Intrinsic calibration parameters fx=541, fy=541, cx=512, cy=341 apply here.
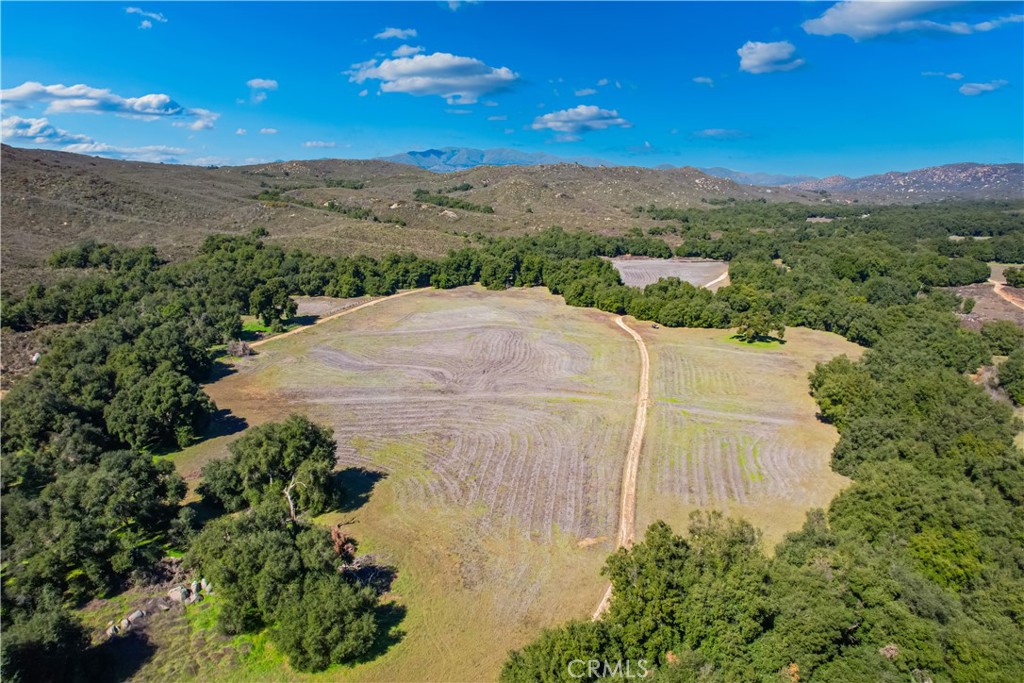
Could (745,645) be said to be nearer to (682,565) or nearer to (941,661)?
(682,565)

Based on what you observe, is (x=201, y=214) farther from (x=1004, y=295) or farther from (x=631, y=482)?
(x=1004, y=295)

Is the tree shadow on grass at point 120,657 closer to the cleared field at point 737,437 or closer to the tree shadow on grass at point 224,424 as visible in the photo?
the tree shadow on grass at point 224,424

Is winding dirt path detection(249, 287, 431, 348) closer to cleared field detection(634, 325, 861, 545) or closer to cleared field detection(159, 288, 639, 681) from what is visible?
cleared field detection(159, 288, 639, 681)

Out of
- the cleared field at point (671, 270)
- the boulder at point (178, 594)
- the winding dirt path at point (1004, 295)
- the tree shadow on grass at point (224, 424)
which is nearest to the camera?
the boulder at point (178, 594)

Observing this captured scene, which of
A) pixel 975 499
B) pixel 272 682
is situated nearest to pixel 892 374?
pixel 975 499

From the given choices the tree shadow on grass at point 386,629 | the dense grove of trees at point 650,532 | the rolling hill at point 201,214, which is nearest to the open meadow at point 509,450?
the tree shadow on grass at point 386,629

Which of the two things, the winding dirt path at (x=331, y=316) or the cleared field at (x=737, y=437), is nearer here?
the cleared field at (x=737, y=437)

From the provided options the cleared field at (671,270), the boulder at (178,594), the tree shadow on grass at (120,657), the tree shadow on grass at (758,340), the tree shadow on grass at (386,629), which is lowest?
the tree shadow on grass at (386,629)
